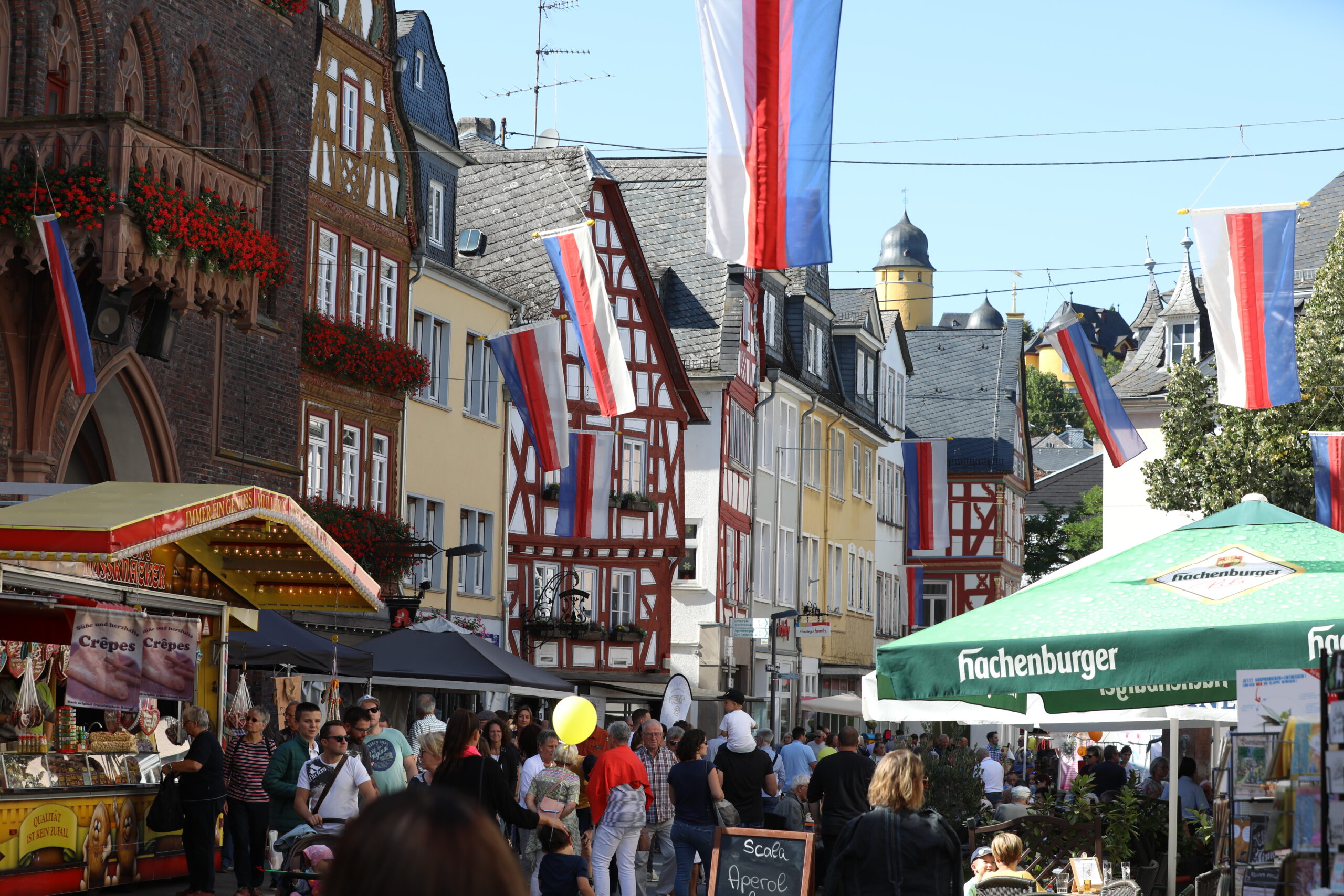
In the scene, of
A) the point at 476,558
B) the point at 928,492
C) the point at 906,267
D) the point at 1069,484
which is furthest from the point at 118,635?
the point at 906,267

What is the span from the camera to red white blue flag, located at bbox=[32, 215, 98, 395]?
16703 millimetres

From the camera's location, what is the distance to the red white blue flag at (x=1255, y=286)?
18156 millimetres

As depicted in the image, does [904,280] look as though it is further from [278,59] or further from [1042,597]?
[1042,597]

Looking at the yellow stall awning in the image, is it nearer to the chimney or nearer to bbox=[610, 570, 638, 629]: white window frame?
bbox=[610, 570, 638, 629]: white window frame

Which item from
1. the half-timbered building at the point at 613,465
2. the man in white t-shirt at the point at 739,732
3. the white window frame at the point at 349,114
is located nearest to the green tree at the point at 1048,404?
the half-timbered building at the point at 613,465

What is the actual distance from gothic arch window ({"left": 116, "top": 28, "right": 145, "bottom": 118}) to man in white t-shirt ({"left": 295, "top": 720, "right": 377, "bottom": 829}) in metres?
9.75

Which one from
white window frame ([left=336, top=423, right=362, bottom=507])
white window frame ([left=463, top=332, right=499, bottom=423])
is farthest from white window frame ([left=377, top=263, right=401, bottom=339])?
white window frame ([left=463, top=332, right=499, bottom=423])

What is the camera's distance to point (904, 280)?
384 ft

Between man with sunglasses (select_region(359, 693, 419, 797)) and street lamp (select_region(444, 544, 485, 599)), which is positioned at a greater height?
street lamp (select_region(444, 544, 485, 599))

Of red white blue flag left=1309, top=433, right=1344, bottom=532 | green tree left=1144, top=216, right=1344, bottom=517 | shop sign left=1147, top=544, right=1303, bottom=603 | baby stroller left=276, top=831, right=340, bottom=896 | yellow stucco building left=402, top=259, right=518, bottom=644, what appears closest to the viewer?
shop sign left=1147, top=544, right=1303, bottom=603

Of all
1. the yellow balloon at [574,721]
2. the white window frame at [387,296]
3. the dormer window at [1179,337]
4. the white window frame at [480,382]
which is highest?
the dormer window at [1179,337]

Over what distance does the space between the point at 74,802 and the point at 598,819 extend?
4292 mm

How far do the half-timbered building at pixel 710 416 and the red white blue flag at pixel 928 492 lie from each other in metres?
3.63

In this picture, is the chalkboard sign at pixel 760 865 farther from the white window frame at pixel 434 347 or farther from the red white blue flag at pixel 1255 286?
the white window frame at pixel 434 347
